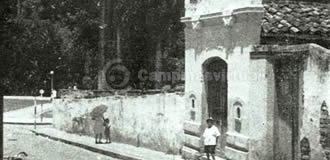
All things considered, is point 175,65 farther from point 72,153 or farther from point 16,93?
point 72,153

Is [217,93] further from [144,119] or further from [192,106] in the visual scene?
[144,119]

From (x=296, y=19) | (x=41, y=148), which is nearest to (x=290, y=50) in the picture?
(x=296, y=19)

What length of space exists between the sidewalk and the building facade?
309cm

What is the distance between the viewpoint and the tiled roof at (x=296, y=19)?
13.6 metres

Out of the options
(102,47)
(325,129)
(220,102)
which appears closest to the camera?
(325,129)

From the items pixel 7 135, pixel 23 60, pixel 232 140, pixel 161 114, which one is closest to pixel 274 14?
pixel 232 140

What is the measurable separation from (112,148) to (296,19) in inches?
350

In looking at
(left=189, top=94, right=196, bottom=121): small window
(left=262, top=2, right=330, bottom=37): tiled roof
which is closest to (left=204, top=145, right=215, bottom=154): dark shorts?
(left=189, top=94, right=196, bottom=121): small window

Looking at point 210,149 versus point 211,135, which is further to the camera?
point 210,149

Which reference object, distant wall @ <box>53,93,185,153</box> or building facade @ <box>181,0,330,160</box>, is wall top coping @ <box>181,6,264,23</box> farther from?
distant wall @ <box>53,93,185,153</box>

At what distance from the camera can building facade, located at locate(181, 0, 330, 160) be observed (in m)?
12.3

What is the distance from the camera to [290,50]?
1259 cm

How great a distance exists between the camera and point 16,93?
47.6 m

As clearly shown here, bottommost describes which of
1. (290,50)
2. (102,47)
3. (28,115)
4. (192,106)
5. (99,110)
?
(28,115)
